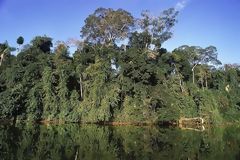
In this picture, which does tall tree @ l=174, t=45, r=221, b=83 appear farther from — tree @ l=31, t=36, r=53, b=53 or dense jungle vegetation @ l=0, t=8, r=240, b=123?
tree @ l=31, t=36, r=53, b=53

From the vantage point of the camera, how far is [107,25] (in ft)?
147

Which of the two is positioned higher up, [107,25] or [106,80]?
[107,25]

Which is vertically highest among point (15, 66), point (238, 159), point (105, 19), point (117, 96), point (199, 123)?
point (105, 19)

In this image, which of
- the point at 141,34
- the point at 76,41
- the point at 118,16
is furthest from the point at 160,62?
the point at 76,41

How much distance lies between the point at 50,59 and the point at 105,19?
8.71 metres

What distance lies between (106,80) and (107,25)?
875cm

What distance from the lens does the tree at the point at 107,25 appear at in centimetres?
4466

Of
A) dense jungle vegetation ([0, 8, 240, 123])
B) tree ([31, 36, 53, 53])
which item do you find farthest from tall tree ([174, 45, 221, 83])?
tree ([31, 36, 53, 53])

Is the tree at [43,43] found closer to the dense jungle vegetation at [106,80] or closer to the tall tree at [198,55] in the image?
the dense jungle vegetation at [106,80]

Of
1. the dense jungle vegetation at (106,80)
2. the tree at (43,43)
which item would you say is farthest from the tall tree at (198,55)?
the tree at (43,43)

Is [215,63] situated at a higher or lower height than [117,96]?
higher

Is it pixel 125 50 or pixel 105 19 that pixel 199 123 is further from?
pixel 105 19

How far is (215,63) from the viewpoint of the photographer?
52.1m

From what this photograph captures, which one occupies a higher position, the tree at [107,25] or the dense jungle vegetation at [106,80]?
the tree at [107,25]
